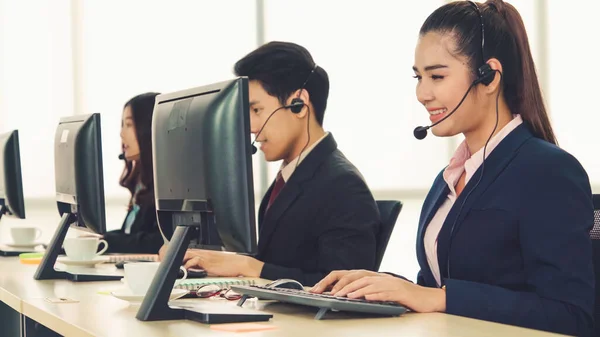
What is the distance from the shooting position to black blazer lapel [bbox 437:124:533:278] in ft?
5.67

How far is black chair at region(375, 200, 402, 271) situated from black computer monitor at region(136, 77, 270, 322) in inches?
36.4

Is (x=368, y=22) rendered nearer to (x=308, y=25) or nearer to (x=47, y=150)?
(x=308, y=25)

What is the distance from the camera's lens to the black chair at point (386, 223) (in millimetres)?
2439

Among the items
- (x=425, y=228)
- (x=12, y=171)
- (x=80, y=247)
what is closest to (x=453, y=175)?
(x=425, y=228)

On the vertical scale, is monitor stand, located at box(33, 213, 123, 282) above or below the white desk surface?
below

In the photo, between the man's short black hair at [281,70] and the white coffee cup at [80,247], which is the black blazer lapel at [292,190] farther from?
the white coffee cup at [80,247]

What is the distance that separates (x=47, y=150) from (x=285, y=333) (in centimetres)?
391

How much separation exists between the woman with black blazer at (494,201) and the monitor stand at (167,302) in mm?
210

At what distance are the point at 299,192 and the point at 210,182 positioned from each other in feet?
3.11

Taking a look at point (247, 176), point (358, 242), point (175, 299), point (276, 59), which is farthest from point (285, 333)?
point (276, 59)

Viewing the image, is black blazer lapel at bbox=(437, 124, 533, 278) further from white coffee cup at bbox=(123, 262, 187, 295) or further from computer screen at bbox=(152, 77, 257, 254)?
white coffee cup at bbox=(123, 262, 187, 295)

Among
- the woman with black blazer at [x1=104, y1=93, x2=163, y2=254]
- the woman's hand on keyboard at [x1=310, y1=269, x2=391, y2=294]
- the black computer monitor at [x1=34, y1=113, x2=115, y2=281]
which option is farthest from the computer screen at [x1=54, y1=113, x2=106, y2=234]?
the woman with black blazer at [x1=104, y1=93, x2=163, y2=254]

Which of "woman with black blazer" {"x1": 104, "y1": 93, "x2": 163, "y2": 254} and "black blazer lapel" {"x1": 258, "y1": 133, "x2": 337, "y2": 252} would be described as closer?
"black blazer lapel" {"x1": 258, "y1": 133, "x2": 337, "y2": 252}

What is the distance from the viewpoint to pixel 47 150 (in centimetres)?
495
